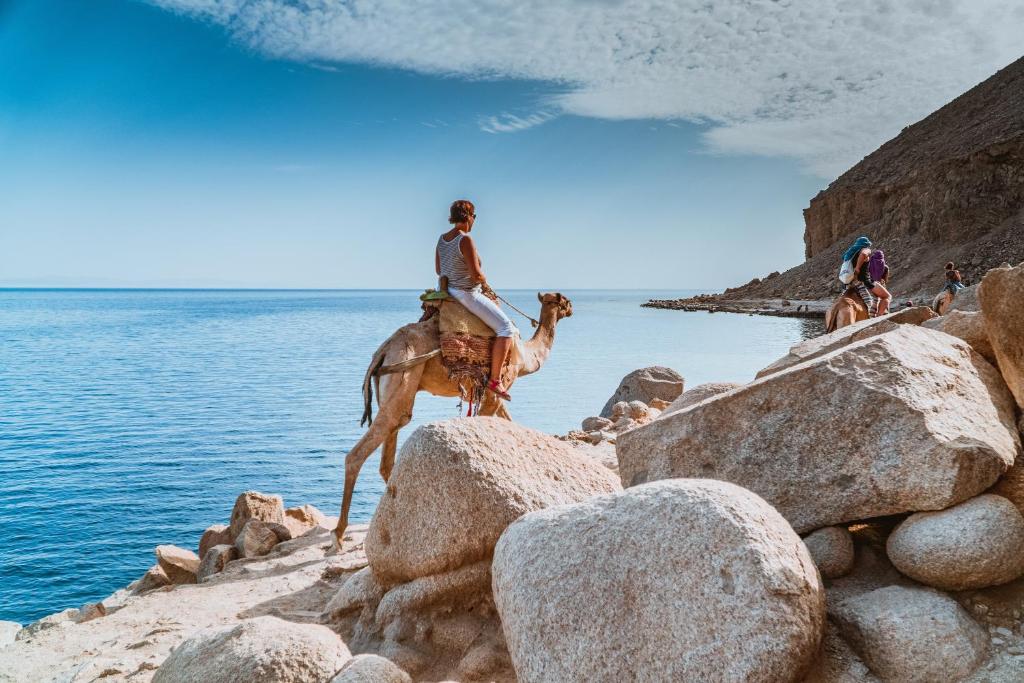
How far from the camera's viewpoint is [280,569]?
7.38m

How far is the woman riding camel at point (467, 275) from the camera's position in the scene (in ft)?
27.2

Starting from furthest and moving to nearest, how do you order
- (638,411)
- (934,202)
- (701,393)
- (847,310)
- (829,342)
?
(934,202), (638,411), (847,310), (701,393), (829,342)

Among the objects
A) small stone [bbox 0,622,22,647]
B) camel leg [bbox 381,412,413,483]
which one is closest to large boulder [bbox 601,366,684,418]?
camel leg [bbox 381,412,413,483]

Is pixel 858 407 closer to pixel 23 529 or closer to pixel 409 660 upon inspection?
pixel 409 660

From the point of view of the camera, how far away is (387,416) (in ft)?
26.4

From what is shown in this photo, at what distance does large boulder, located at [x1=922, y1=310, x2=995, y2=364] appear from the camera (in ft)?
17.6

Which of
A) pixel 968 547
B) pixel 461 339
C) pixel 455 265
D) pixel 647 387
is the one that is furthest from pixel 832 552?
pixel 647 387

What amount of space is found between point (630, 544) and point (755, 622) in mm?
627

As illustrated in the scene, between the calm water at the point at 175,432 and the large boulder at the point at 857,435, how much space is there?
7399 millimetres

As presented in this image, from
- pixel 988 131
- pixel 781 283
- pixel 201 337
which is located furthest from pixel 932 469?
pixel 781 283

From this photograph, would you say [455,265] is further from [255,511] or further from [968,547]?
[968,547]

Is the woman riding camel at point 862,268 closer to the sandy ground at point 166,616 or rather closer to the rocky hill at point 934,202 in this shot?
the sandy ground at point 166,616

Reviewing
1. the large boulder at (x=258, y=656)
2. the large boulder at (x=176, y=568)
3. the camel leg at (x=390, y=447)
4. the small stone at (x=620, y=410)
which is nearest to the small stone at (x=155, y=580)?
the large boulder at (x=176, y=568)

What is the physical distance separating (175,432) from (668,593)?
17.1m
